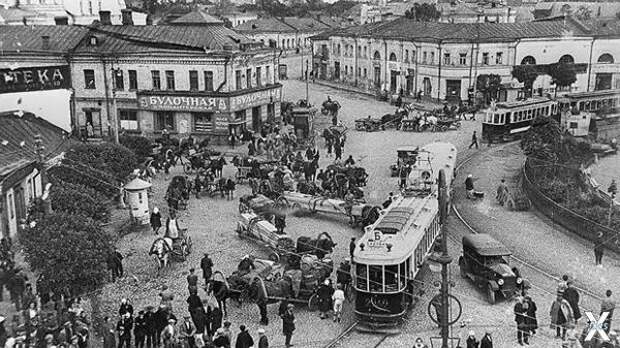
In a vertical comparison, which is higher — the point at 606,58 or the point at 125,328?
the point at 606,58

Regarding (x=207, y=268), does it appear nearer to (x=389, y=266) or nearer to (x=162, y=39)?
(x=389, y=266)

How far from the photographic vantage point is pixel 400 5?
102 m

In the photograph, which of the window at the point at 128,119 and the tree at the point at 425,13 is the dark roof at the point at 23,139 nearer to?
the window at the point at 128,119

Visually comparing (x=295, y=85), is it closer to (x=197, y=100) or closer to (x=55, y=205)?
(x=197, y=100)

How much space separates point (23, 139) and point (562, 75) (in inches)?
1688

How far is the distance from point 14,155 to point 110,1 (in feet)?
161

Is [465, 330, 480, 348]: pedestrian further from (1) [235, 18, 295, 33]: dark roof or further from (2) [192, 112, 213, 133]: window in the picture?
(1) [235, 18, 295, 33]: dark roof

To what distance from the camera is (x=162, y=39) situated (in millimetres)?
46062

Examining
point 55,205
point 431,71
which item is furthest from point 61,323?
point 431,71

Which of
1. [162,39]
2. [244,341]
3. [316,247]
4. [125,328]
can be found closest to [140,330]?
[125,328]

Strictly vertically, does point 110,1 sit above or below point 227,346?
above

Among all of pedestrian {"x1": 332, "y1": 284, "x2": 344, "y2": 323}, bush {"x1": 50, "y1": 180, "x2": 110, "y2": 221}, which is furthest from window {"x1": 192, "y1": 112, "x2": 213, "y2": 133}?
pedestrian {"x1": 332, "y1": 284, "x2": 344, "y2": 323}

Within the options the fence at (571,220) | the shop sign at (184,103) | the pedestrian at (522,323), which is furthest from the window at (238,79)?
the pedestrian at (522,323)

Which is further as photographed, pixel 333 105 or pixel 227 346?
pixel 333 105
